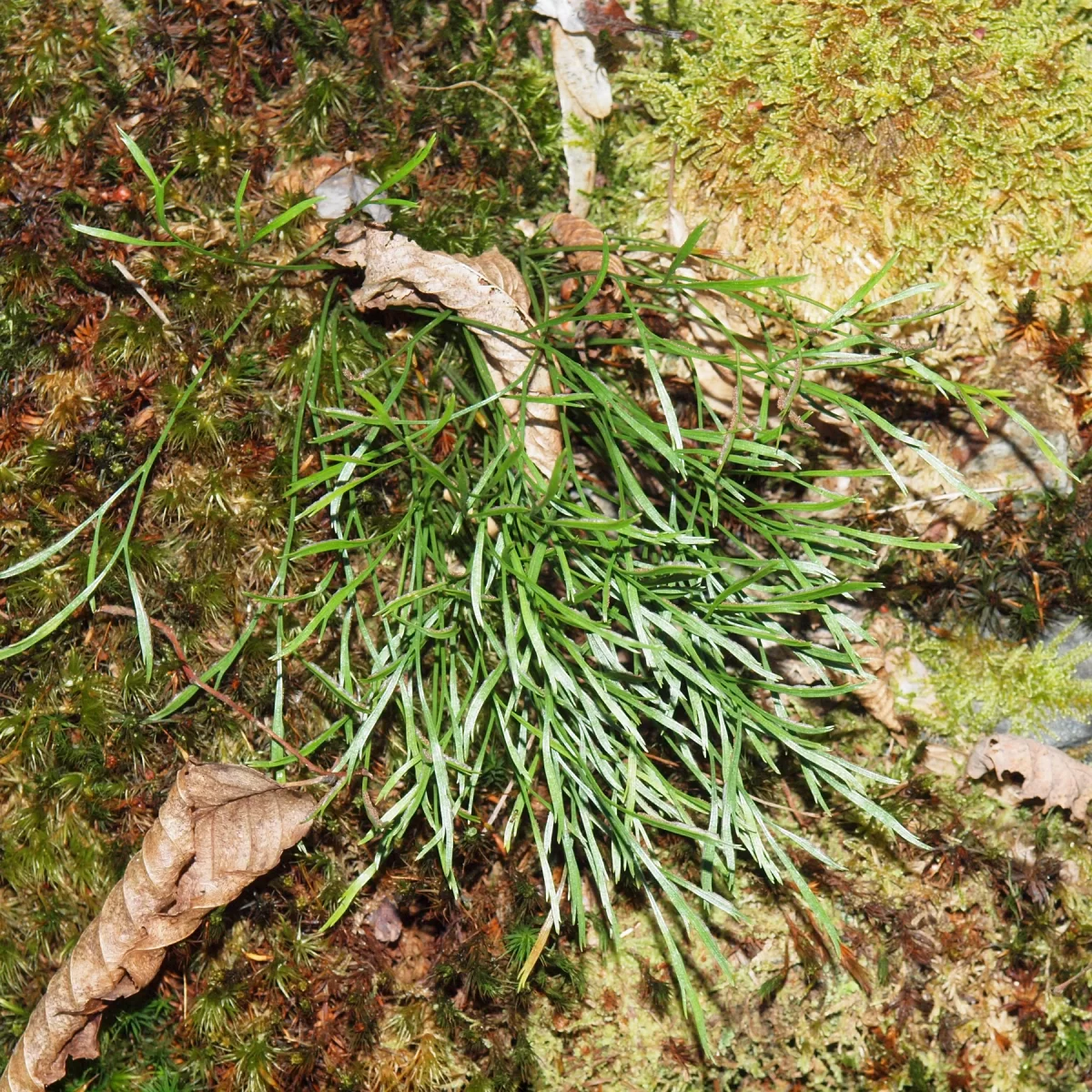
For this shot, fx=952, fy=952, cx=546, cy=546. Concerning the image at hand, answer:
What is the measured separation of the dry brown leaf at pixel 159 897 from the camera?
251 cm

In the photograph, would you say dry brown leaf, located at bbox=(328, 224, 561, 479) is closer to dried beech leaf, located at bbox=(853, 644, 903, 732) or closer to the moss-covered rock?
the moss-covered rock

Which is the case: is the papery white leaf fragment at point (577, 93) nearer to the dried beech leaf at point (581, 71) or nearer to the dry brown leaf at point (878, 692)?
the dried beech leaf at point (581, 71)

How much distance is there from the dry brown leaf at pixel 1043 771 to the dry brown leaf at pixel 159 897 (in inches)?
80.5

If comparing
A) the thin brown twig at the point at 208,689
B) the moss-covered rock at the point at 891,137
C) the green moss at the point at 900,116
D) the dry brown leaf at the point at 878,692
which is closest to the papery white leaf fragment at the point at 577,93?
the moss-covered rock at the point at 891,137

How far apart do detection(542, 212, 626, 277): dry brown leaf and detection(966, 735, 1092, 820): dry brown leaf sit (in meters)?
1.79

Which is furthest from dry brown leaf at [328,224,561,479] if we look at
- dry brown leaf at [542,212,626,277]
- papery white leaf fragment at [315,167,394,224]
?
dry brown leaf at [542,212,626,277]

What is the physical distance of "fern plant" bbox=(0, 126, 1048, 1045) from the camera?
2.41 metres

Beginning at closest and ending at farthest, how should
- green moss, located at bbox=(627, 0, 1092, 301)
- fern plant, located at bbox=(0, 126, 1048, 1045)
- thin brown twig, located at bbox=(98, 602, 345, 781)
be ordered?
fern plant, located at bbox=(0, 126, 1048, 1045)
thin brown twig, located at bbox=(98, 602, 345, 781)
green moss, located at bbox=(627, 0, 1092, 301)

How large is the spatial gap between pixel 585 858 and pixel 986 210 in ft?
7.33

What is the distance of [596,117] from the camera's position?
9.61 feet

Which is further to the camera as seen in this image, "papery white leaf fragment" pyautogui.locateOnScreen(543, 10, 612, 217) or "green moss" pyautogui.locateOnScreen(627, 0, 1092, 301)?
"papery white leaf fragment" pyautogui.locateOnScreen(543, 10, 612, 217)

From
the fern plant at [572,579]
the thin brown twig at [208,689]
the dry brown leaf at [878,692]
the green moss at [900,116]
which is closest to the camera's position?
the fern plant at [572,579]

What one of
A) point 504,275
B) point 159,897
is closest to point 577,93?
point 504,275

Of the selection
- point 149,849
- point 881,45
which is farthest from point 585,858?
point 881,45
